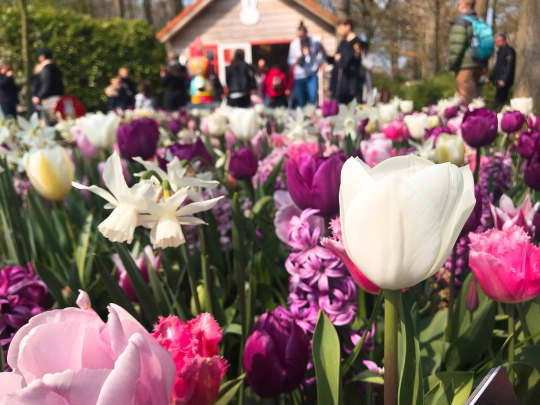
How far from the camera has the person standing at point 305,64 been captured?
9.13m

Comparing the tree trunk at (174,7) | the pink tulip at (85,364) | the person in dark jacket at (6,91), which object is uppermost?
the tree trunk at (174,7)

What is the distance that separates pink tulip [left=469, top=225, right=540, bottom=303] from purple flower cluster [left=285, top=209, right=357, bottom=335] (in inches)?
9.4

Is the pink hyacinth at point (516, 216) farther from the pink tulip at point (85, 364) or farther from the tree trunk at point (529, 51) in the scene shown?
the tree trunk at point (529, 51)

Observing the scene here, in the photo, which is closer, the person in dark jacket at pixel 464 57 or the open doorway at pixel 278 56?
the person in dark jacket at pixel 464 57

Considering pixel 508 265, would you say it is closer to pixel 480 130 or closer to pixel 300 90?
pixel 480 130

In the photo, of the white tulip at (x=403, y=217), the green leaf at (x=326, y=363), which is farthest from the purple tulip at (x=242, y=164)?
the white tulip at (x=403, y=217)

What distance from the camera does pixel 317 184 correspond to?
3.81ft

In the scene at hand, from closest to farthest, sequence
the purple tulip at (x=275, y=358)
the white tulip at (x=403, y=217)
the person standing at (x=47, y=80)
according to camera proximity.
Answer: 1. the white tulip at (x=403, y=217)
2. the purple tulip at (x=275, y=358)
3. the person standing at (x=47, y=80)

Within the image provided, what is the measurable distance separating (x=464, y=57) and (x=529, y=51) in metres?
1.12

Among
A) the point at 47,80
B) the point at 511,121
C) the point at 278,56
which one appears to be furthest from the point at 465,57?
the point at 278,56

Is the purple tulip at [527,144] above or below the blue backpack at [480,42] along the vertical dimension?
below

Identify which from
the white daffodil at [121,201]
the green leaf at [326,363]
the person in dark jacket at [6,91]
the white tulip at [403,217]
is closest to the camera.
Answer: the white tulip at [403,217]

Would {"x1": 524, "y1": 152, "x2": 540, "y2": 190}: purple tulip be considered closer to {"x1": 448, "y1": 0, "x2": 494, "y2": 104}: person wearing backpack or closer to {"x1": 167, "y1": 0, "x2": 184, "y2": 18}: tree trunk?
{"x1": 448, "y1": 0, "x2": 494, "y2": 104}: person wearing backpack

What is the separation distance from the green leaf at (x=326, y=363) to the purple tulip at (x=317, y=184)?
17.0 inches
